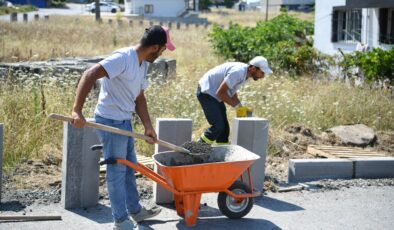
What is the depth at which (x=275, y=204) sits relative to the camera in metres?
6.30

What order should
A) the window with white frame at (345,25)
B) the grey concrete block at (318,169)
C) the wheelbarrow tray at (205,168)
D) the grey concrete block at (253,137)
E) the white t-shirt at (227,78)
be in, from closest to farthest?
the wheelbarrow tray at (205,168)
the grey concrete block at (253,137)
the white t-shirt at (227,78)
the grey concrete block at (318,169)
the window with white frame at (345,25)

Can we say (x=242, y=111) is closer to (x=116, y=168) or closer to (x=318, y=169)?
(x=318, y=169)

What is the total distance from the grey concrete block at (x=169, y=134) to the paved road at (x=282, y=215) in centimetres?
16

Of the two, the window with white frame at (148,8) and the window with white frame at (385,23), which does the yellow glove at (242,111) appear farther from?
the window with white frame at (148,8)

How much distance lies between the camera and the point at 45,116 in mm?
8102

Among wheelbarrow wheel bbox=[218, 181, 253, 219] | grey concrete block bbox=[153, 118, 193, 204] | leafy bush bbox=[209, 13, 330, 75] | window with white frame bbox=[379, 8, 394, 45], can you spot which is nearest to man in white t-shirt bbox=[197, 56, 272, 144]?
grey concrete block bbox=[153, 118, 193, 204]

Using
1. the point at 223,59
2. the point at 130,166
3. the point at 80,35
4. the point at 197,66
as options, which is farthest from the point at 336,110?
the point at 80,35

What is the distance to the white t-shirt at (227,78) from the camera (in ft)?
21.8

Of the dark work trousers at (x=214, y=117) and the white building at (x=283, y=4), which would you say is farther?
the white building at (x=283, y=4)

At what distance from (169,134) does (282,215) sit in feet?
4.62

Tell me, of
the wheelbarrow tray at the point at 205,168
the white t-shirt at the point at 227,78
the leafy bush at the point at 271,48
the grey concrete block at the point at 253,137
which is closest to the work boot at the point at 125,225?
the wheelbarrow tray at the point at 205,168

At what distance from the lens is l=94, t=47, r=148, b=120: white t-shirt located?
4.82m

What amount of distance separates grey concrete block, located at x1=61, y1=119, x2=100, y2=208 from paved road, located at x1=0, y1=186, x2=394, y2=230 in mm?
131

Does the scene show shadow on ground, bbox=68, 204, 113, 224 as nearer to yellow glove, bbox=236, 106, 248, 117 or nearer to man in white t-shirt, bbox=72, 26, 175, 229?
man in white t-shirt, bbox=72, 26, 175, 229
